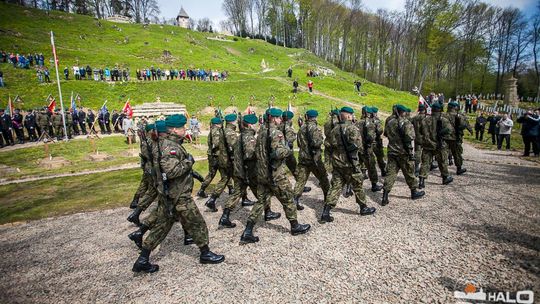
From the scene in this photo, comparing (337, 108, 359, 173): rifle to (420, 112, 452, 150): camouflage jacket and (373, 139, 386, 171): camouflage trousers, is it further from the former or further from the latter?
(420, 112, 452, 150): camouflage jacket

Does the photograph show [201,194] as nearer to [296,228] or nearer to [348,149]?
[296,228]

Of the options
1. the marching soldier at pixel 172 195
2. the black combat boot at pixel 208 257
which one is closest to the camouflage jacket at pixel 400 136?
the black combat boot at pixel 208 257

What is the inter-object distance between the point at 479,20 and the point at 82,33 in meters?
76.0

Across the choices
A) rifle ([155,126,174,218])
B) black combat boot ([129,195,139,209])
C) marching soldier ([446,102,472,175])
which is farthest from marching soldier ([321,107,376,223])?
black combat boot ([129,195,139,209])

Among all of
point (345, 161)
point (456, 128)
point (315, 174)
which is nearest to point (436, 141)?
point (456, 128)

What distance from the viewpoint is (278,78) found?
44.7 m

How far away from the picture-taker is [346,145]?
6852 millimetres

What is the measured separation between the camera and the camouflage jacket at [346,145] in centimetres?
677

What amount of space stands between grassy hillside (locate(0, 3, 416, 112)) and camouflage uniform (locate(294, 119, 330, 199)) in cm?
2382

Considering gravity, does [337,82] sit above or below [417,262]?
above

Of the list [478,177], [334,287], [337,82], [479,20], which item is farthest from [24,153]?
[479,20]

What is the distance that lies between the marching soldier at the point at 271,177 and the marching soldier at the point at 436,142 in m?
5.29

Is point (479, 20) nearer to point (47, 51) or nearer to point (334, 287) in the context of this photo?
point (334, 287)

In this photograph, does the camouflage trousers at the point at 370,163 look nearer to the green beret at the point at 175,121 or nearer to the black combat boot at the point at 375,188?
the black combat boot at the point at 375,188
